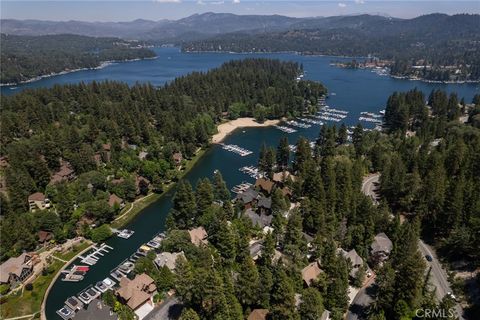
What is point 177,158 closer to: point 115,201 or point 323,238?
point 115,201

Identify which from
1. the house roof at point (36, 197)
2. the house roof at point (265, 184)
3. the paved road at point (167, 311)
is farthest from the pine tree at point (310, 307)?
the house roof at point (36, 197)

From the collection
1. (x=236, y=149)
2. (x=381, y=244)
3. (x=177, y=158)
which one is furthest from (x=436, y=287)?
(x=236, y=149)

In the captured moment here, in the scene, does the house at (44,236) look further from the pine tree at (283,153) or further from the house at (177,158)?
the pine tree at (283,153)

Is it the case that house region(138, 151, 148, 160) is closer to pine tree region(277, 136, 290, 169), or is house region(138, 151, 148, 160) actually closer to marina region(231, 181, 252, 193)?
marina region(231, 181, 252, 193)

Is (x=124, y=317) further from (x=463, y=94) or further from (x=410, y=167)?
(x=463, y=94)

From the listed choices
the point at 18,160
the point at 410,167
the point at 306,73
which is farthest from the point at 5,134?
the point at 306,73

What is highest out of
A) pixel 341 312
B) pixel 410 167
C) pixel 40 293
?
pixel 410 167

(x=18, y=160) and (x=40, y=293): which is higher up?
(x=18, y=160)
